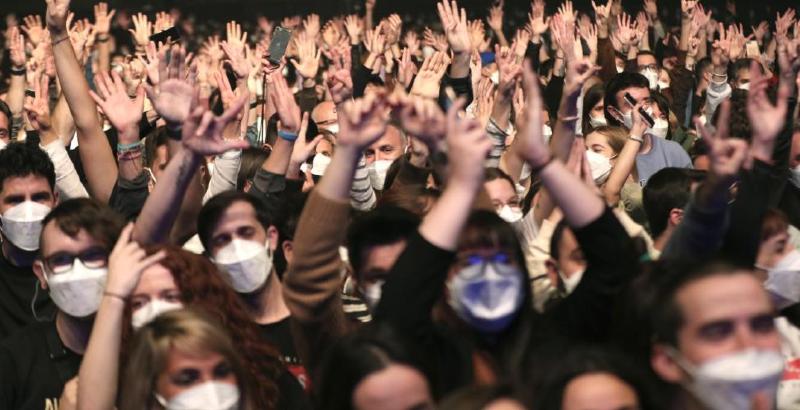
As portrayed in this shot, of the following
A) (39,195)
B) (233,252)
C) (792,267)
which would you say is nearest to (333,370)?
(233,252)

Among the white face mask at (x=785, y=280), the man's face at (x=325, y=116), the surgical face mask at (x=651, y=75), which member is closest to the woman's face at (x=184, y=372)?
the white face mask at (x=785, y=280)

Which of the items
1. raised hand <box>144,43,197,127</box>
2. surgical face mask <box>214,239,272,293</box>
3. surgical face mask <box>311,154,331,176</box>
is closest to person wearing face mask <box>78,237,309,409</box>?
surgical face mask <box>214,239,272,293</box>

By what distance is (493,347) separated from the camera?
3869 mm

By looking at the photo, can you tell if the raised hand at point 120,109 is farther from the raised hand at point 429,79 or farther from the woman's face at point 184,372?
the woman's face at point 184,372

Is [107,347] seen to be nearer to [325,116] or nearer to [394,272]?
[394,272]

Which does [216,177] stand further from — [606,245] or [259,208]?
[606,245]

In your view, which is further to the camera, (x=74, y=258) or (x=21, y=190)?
(x=21, y=190)

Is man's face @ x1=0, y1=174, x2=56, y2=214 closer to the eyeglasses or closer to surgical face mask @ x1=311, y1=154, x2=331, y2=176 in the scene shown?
the eyeglasses

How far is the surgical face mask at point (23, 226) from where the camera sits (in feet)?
18.4

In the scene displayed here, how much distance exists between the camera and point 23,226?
561 centimetres

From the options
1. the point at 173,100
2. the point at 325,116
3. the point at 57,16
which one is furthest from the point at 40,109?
the point at 173,100

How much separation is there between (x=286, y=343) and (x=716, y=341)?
1.81 metres

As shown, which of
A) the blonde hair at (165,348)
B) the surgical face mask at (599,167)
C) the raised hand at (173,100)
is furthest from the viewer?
the surgical face mask at (599,167)

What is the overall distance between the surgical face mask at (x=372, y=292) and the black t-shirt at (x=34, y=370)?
3.29 feet
